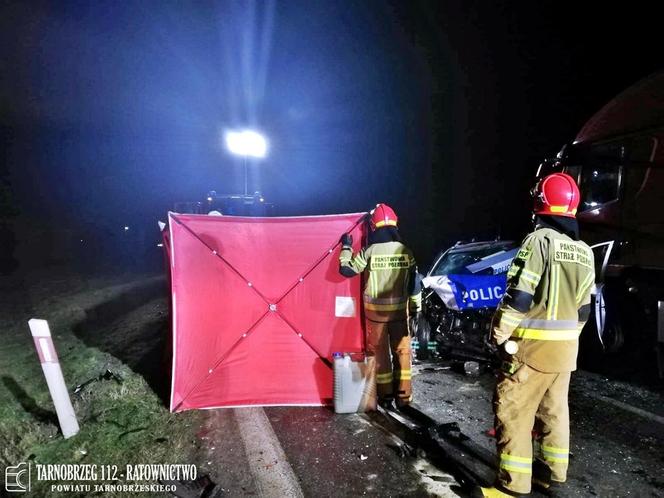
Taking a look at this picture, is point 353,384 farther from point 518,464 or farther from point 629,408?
point 629,408


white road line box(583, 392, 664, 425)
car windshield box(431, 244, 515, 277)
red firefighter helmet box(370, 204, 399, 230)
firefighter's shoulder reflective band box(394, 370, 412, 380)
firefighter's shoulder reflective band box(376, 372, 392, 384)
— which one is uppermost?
red firefighter helmet box(370, 204, 399, 230)

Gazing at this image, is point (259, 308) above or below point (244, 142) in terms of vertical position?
below

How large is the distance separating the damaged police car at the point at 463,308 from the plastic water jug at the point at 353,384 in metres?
1.74

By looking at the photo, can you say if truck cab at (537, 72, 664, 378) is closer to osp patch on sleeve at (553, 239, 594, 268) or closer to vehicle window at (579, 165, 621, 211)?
vehicle window at (579, 165, 621, 211)

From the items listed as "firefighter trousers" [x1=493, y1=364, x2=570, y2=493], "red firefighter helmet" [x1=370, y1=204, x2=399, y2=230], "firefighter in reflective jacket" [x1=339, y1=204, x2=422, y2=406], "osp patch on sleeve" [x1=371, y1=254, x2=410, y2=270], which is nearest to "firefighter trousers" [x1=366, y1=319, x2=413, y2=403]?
"firefighter in reflective jacket" [x1=339, y1=204, x2=422, y2=406]

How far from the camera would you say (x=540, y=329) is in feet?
8.55

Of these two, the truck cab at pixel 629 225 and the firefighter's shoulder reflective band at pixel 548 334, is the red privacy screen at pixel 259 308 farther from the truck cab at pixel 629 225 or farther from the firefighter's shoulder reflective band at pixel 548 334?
the truck cab at pixel 629 225

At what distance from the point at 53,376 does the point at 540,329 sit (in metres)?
3.87

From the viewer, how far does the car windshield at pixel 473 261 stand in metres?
5.61

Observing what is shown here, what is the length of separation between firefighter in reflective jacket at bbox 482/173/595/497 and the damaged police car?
2.36 m

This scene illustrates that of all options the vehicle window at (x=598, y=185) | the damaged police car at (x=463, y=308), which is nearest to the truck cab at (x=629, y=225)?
the vehicle window at (x=598, y=185)

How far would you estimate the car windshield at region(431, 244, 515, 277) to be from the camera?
5605mm

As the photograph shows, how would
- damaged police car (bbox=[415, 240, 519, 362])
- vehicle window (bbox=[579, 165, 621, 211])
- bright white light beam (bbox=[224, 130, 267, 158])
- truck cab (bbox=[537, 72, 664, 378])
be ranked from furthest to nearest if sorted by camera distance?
bright white light beam (bbox=[224, 130, 267, 158]) → vehicle window (bbox=[579, 165, 621, 211]) → truck cab (bbox=[537, 72, 664, 378]) → damaged police car (bbox=[415, 240, 519, 362])

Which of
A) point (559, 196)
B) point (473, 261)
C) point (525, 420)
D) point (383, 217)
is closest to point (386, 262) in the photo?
point (383, 217)
